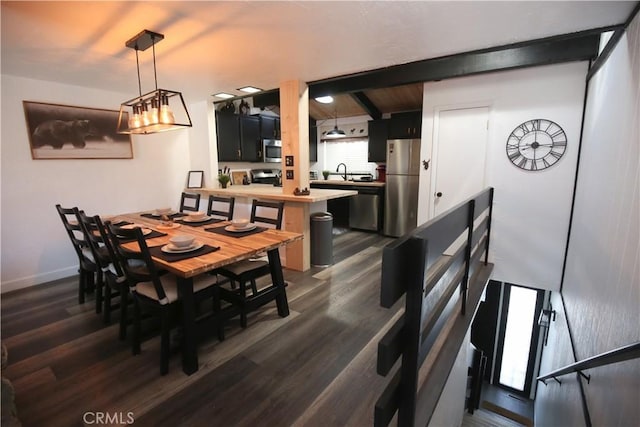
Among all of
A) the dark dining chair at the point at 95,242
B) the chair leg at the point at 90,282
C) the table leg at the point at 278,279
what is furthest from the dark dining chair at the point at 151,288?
the chair leg at the point at 90,282

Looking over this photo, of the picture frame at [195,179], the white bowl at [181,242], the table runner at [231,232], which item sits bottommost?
the table runner at [231,232]

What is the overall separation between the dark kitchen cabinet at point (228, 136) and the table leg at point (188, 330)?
138 inches

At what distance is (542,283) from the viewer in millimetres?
3006

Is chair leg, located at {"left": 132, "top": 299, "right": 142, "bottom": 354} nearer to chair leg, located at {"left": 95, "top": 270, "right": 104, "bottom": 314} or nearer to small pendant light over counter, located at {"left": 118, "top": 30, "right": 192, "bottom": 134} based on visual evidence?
chair leg, located at {"left": 95, "top": 270, "right": 104, "bottom": 314}

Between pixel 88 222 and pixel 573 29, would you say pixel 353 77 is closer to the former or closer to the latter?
pixel 573 29

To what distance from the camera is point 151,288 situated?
78.9 inches

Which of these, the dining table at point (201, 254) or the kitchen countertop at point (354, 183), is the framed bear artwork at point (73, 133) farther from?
the kitchen countertop at point (354, 183)

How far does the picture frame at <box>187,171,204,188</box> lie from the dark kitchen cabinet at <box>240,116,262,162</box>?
0.88 m

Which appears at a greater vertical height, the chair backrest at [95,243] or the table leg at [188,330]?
the chair backrest at [95,243]

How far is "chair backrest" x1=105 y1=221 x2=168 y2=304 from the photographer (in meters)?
1.71

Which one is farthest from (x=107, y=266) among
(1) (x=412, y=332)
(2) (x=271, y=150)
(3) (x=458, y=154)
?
(2) (x=271, y=150)

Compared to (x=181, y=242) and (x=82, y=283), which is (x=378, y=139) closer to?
A: (x=181, y=242)

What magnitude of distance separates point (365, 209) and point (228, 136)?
276cm

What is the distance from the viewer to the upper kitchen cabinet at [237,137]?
4922 millimetres
